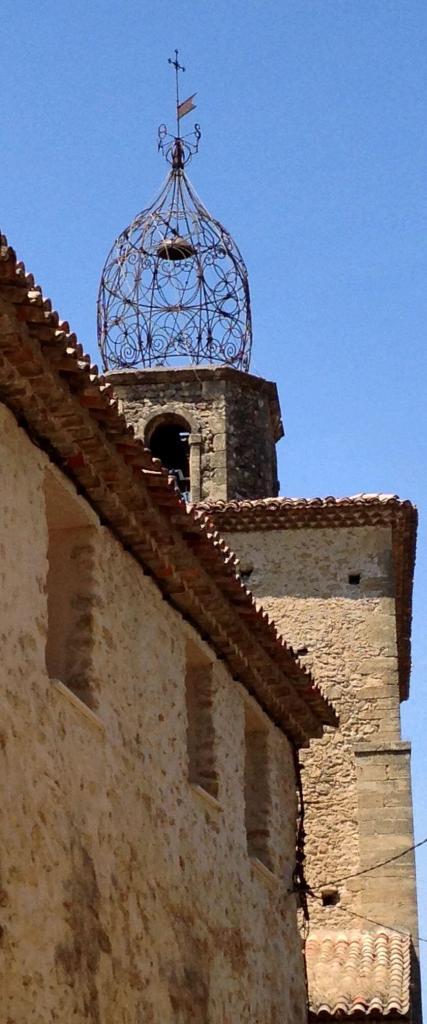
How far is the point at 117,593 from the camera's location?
13117 millimetres

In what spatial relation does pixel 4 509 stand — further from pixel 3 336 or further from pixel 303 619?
pixel 303 619

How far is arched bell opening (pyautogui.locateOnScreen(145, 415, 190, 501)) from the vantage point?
1053 inches

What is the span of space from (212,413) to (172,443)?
0.84 meters

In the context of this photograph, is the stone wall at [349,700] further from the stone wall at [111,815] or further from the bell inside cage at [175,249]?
the stone wall at [111,815]

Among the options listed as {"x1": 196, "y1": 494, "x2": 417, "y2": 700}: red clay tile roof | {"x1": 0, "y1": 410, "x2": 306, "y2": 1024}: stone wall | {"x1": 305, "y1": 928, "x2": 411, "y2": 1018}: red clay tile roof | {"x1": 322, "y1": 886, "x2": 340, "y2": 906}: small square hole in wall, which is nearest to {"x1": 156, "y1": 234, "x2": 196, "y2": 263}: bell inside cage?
{"x1": 196, "y1": 494, "x2": 417, "y2": 700}: red clay tile roof

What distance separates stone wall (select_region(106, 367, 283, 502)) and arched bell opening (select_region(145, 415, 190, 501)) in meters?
0.13

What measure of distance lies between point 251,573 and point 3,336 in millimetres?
14327

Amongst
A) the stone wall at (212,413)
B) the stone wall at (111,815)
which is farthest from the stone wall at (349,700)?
the stone wall at (111,815)

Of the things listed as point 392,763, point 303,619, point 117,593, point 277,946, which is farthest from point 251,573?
point 117,593

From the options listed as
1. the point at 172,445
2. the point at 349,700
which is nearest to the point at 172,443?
the point at 172,445

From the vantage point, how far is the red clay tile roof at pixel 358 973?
20.6 metres

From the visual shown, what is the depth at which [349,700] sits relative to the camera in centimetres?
2409

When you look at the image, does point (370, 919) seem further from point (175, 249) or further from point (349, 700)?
point (175, 249)

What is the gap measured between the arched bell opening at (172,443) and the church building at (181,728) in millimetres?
758
